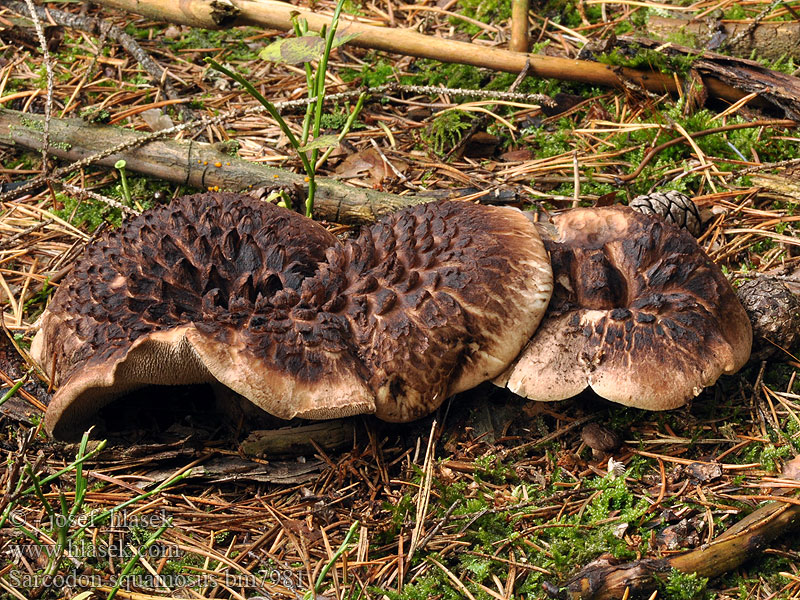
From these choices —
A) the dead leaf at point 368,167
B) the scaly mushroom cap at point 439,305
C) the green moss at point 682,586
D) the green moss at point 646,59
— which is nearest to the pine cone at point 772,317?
the scaly mushroom cap at point 439,305

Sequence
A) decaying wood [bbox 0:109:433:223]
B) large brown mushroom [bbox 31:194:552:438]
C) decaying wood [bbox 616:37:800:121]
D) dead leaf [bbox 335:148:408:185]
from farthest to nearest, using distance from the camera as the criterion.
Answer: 1. dead leaf [bbox 335:148:408:185]
2. decaying wood [bbox 616:37:800:121]
3. decaying wood [bbox 0:109:433:223]
4. large brown mushroom [bbox 31:194:552:438]

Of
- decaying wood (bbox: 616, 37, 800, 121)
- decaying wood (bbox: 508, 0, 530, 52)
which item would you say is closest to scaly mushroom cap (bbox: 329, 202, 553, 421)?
decaying wood (bbox: 616, 37, 800, 121)

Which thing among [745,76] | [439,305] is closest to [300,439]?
[439,305]

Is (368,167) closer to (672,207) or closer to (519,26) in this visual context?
(519,26)

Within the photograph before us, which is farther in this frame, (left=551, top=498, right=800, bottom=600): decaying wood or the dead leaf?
the dead leaf

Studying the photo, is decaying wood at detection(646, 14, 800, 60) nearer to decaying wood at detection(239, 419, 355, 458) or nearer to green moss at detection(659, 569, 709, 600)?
decaying wood at detection(239, 419, 355, 458)

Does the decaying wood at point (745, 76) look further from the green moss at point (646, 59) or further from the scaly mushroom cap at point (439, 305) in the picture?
the scaly mushroom cap at point (439, 305)
